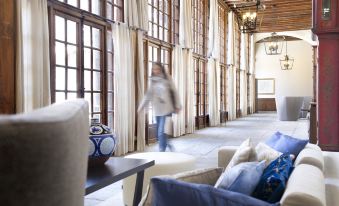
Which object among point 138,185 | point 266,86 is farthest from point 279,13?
point 138,185

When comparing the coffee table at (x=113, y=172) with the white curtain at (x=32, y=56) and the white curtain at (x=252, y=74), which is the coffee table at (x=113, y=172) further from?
the white curtain at (x=252, y=74)

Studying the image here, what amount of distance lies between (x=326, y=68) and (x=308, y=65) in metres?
15.0

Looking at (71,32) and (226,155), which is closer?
(226,155)

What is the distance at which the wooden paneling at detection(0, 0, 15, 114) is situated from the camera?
371 cm

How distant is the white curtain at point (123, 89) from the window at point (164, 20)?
1.61 m

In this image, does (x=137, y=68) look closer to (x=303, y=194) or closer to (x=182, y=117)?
(x=182, y=117)

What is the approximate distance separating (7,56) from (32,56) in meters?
0.29

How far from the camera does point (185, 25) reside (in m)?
8.91

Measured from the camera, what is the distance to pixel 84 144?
0.75 meters

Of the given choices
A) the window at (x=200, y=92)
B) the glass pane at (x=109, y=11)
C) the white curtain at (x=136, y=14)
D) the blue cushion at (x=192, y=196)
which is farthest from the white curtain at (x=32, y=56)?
the window at (x=200, y=92)

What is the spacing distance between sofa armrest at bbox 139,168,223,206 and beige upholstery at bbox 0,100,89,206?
104 cm

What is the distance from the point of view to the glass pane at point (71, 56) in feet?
16.3

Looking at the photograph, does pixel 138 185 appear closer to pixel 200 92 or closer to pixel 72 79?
pixel 72 79

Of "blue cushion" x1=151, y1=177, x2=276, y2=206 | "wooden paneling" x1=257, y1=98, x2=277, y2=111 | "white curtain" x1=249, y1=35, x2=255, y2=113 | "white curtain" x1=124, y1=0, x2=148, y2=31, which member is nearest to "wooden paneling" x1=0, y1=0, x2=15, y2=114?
"white curtain" x1=124, y1=0, x2=148, y2=31
